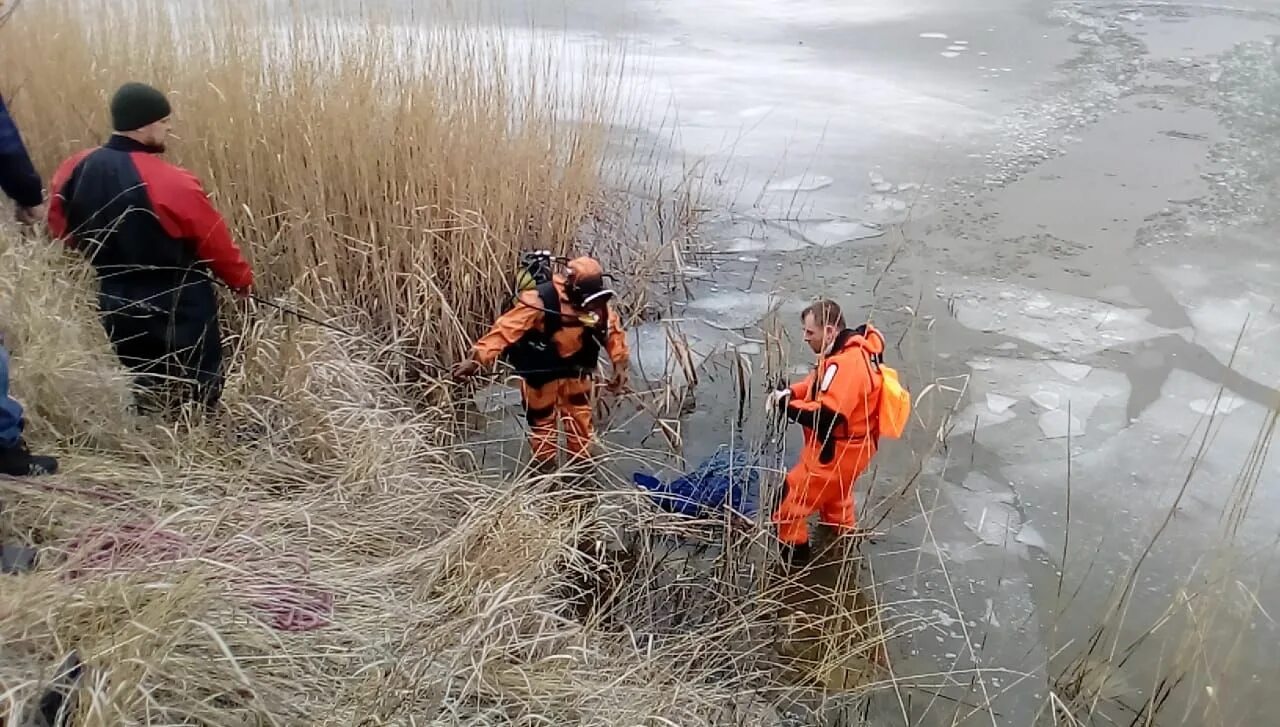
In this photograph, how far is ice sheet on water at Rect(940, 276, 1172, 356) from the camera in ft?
14.3

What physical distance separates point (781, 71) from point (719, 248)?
3.58 m

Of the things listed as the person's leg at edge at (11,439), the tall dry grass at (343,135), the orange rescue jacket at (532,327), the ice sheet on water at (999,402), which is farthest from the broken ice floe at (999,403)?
the person's leg at edge at (11,439)

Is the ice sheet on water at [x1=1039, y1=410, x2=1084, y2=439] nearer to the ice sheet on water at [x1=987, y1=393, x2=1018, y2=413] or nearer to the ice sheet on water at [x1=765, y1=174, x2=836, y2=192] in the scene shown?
the ice sheet on water at [x1=987, y1=393, x2=1018, y2=413]

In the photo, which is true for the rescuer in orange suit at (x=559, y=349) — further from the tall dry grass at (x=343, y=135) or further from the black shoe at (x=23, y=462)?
the black shoe at (x=23, y=462)

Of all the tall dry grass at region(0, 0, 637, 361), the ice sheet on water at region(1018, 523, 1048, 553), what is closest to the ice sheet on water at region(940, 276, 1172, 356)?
the ice sheet on water at region(1018, 523, 1048, 553)

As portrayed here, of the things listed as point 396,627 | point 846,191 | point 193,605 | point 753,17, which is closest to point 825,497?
point 396,627

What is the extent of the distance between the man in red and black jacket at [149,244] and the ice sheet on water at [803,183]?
3730 millimetres

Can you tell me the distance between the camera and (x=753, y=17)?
33.6 feet

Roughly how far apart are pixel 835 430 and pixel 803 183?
3356mm

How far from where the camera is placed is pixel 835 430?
306 centimetres

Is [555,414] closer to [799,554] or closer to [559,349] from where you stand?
[559,349]

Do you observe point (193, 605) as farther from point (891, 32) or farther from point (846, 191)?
point (891, 32)

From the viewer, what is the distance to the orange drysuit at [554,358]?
10.7ft

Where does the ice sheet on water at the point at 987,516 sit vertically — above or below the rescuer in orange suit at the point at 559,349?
below
